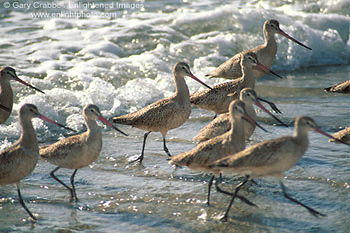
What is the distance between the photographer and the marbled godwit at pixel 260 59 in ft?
28.6

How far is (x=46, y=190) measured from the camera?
18.3 ft

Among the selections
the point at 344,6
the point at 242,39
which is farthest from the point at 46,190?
the point at 344,6

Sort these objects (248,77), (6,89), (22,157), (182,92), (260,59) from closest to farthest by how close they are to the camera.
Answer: (22,157)
(182,92)
(6,89)
(248,77)
(260,59)

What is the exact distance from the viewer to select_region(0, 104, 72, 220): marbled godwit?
4895mm

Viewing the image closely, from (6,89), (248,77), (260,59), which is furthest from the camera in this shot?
(260,59)

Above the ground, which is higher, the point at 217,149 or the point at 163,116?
the point at 217,149

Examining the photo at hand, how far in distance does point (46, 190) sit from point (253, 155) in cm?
238

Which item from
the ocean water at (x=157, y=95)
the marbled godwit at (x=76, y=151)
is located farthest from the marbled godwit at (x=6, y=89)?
the marbled godwit at (x=76, y=151)

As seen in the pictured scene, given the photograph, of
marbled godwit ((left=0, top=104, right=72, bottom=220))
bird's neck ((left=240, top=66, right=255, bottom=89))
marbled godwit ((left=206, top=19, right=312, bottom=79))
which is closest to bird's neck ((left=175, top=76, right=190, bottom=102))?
bird's neck ((left=240, top=66, right=255, bottom=89))

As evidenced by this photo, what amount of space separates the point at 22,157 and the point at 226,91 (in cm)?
355

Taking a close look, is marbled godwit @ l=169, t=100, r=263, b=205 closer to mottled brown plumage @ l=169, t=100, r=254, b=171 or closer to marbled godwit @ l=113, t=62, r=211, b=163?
mottled brown plumage @ l=169, t=100, r=254, b=171

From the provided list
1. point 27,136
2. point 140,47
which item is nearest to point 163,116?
point 27,136

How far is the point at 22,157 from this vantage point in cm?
498

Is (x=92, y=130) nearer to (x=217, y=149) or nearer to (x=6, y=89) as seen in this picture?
(x=217, y=149)
